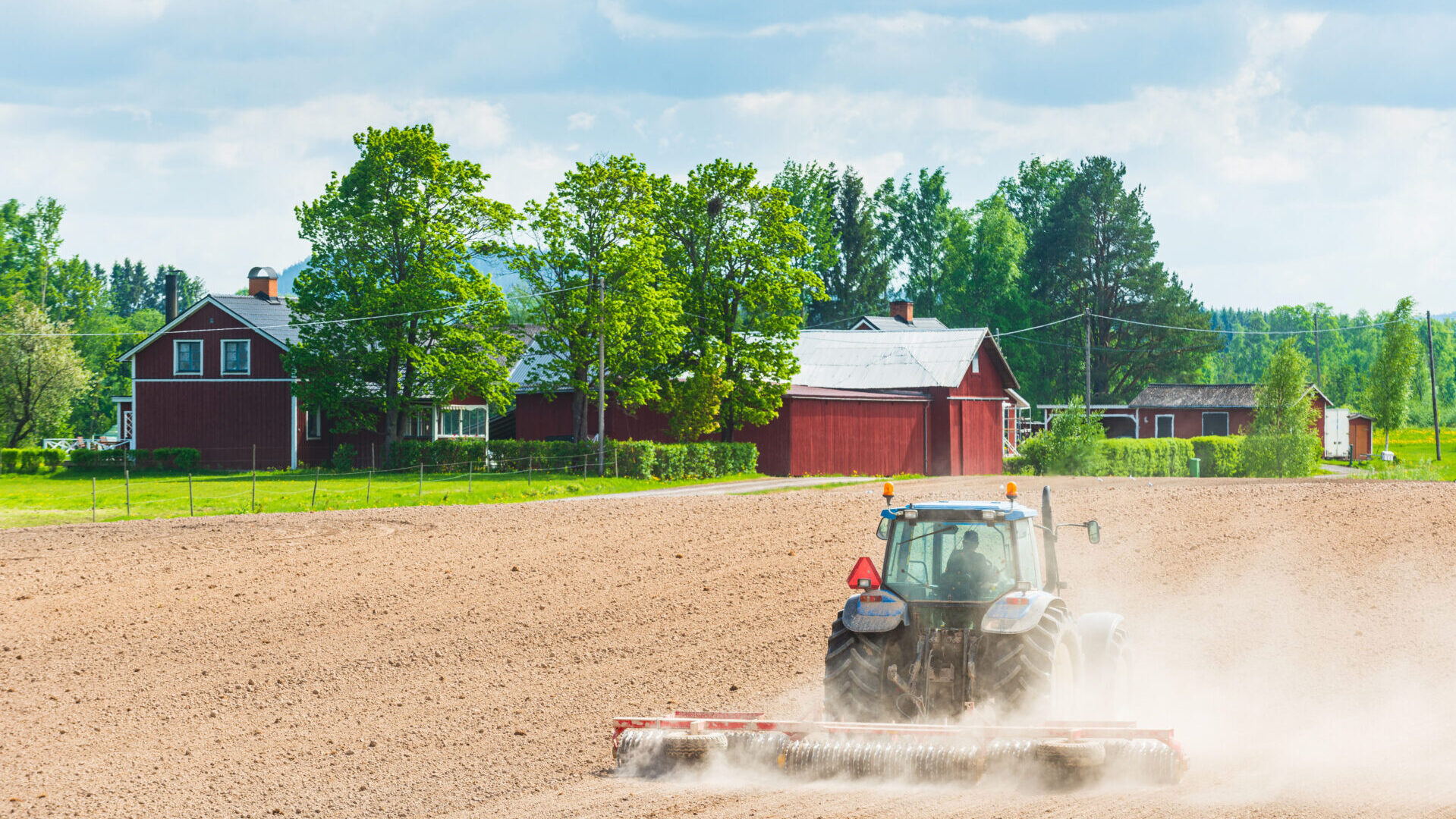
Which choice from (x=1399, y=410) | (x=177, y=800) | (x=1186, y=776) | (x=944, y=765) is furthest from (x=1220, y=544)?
(x=1399, y=410)

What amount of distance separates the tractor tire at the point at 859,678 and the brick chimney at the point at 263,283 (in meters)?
50.3

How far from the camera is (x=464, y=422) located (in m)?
54.6

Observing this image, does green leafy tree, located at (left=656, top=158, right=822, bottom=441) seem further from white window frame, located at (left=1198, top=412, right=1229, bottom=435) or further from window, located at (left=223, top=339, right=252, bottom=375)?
white window frame, located at (left=1198, top=412, right=1229, bottom=435)

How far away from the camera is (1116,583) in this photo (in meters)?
19.2

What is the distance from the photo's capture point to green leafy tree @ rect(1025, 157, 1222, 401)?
84.1m

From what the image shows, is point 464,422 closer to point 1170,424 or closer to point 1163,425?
point 1163,425

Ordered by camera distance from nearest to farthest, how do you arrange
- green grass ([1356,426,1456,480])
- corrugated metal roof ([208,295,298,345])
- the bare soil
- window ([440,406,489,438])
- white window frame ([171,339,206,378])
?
the bare soil
green grass ([1356,426,1456,480])
corrugated metal roof ([208,295,298,345])
white window frame ([171,339,206,378])
window ([440,406,489,438])

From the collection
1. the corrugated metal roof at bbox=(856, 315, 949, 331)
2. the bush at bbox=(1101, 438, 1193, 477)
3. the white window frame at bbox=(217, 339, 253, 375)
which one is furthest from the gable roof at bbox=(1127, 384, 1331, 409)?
the white window frame at bbox=(217, 339, 253, 375)

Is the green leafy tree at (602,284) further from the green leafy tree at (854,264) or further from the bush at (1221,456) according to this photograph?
the green leafy tree at (854,264)

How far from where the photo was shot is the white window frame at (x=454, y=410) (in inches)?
2045

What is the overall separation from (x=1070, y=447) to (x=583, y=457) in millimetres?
18714

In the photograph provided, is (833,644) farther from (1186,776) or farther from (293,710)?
(293,710)

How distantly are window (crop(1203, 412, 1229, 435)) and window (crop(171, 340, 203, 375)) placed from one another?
52.1 m

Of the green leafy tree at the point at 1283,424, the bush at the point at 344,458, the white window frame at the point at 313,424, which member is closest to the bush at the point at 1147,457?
the green leafy tree at the point at 1283,424
